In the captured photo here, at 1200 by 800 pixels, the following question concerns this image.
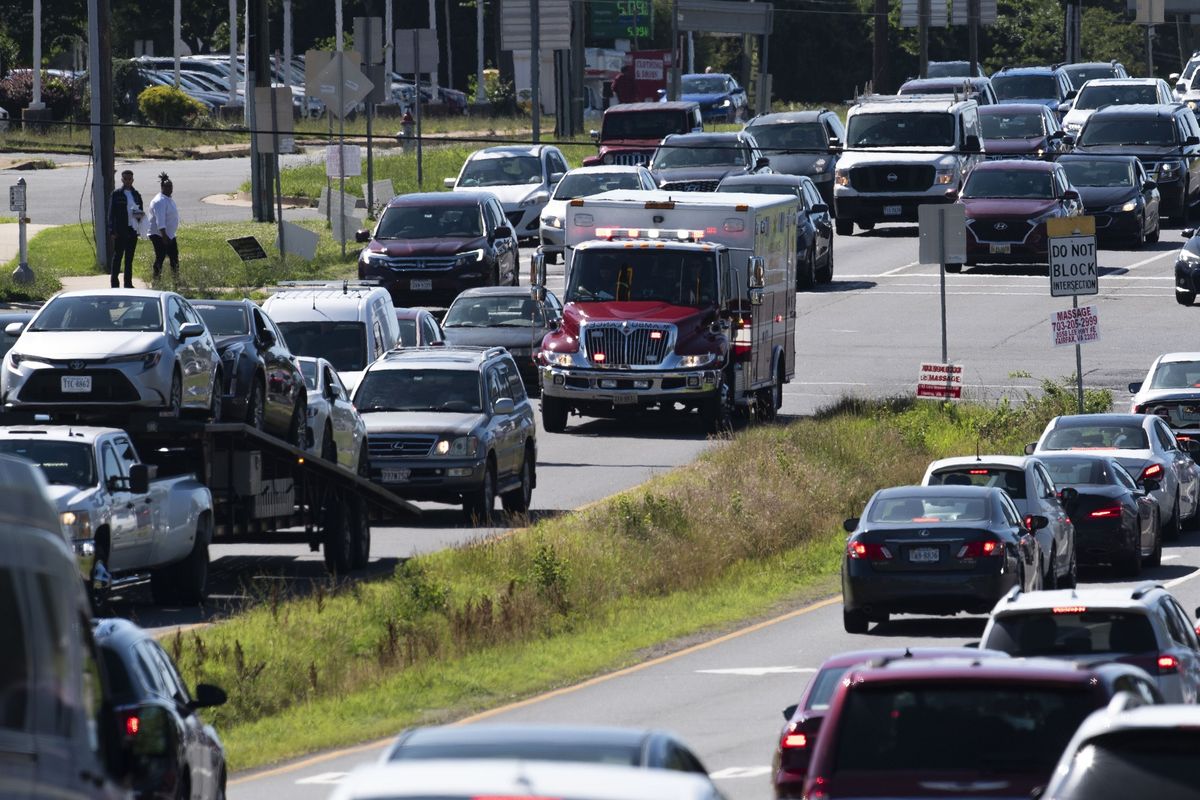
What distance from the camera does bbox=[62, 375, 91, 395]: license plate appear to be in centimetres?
2334

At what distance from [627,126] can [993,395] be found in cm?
1956

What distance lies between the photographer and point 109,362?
23422mm

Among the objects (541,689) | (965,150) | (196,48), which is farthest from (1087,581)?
(196,48)

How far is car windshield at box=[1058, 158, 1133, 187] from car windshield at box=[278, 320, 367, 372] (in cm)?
2243

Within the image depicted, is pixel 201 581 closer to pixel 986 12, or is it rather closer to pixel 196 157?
pixel 196 157

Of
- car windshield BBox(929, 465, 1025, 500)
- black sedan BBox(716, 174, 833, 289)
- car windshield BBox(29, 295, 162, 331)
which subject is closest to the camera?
car windshield BBox(29, 295, 162, 331)

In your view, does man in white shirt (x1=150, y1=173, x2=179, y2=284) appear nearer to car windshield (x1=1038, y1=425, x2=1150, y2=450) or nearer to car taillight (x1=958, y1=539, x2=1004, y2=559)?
car windshield (x1=1038, y1=425, x2=1150, y2=450)

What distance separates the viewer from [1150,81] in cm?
6159

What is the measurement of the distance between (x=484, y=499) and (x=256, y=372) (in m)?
4.42

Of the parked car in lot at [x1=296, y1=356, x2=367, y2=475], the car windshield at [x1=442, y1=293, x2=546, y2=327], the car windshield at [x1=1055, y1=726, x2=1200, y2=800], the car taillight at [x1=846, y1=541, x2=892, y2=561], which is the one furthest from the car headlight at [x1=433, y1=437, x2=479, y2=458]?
the car windshield at [x1=1055, y1=726, x2=1200, y2=800]

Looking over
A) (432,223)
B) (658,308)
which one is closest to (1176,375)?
(658,308)

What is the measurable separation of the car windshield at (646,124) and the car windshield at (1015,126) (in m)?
6.90

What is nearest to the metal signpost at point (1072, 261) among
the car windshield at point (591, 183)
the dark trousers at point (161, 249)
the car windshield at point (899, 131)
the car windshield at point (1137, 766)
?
the car windshield at point (591, 183)

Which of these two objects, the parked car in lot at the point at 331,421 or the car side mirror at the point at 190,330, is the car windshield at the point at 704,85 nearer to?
the parked car in lot at the point at 331,421
